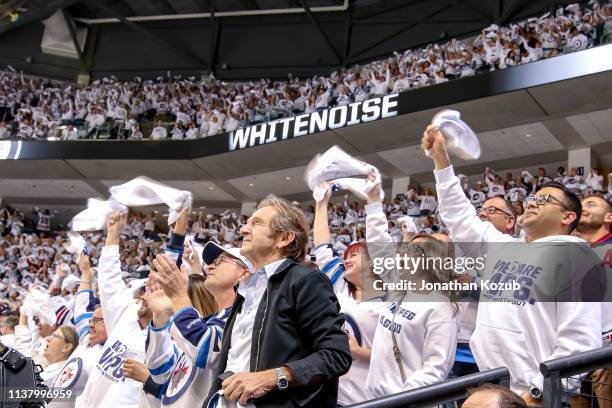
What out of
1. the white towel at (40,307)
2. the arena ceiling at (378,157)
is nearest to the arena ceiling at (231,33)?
the arena ceiling at (378,157)

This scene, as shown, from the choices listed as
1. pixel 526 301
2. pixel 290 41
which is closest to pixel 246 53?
pixel 290 41

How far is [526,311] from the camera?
259cm

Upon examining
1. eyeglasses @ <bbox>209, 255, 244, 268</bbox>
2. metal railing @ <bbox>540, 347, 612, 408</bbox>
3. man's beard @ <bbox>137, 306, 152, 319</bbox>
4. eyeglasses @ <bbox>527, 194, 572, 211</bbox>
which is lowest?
metal railing @ <bbox>540, 347, 612, 408</bbox>

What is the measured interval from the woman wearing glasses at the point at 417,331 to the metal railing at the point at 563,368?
83 centimetres

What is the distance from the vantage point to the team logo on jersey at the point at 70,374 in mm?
4113

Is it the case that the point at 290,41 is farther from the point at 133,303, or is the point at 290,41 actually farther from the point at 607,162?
the point at 133,303

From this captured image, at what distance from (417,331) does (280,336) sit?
940 mm

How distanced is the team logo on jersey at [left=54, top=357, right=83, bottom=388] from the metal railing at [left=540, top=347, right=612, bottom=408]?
2.95 m

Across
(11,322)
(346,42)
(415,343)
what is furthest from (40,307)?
(346,42)

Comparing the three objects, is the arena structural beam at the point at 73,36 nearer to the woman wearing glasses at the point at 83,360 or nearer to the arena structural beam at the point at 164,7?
the arena structural beam at the point at 164,7

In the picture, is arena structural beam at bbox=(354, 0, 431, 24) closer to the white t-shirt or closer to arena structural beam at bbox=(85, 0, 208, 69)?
arena structural beam at bbox=(85, 0, 208, 69)

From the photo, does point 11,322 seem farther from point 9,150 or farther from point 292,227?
point 9,150

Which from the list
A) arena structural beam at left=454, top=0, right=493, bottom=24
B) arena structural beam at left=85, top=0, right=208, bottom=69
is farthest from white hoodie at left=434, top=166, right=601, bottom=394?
arena structural beam at left=85, top=0, right=208, bottom=69

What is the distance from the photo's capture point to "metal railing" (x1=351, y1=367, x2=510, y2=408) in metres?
1.91
